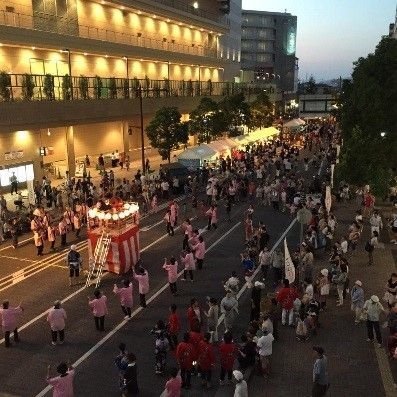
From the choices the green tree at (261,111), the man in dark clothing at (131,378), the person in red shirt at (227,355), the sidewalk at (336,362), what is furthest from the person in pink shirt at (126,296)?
the green tree at (261,111)

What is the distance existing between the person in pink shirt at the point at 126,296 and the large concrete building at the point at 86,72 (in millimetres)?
17819

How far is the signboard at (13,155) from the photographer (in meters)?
31.4

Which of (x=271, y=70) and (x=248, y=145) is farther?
(x=271, y=70)

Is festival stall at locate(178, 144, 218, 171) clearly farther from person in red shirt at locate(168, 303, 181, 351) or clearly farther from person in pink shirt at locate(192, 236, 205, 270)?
person in red shirt at locate(168, 303, 181, 351)

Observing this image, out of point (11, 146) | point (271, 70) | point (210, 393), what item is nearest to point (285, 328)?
point (210, 393)

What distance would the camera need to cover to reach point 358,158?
24.1 m

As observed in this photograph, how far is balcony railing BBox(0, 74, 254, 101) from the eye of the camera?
28.5m

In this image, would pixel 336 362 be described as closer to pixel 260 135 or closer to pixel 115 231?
pixel 115 231

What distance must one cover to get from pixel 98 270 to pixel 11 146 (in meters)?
18.8

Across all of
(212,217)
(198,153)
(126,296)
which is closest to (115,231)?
(126,296)

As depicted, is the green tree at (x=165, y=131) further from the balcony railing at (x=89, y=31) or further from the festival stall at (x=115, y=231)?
the festival stall at (x=115, y=231)

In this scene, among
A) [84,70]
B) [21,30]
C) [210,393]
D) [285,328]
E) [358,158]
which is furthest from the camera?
[84,70]

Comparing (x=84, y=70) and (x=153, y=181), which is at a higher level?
(x=84, y=70)

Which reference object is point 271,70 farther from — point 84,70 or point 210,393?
point 210,393
